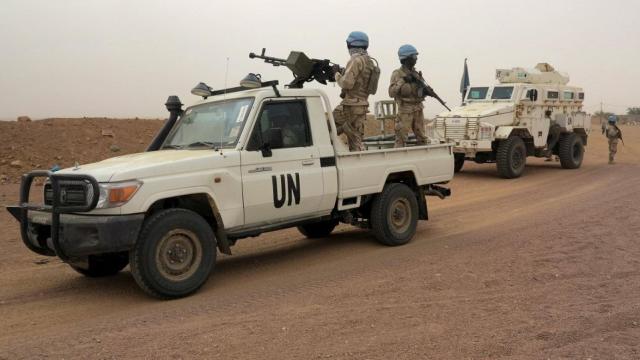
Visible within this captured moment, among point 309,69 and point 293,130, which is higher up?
point 309,69

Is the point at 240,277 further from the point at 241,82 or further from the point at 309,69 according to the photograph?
the point at 309,69

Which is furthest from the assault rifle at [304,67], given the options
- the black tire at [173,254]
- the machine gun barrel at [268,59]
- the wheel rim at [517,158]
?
the wheel rim at [517,158]

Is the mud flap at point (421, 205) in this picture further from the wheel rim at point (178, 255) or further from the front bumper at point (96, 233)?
the front bumper at point (96, 233)

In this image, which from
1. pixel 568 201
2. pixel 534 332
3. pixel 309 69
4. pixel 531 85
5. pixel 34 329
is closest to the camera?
pixel 534 332

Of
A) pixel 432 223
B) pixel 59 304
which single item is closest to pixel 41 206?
pixel 59 304

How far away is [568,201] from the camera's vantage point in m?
10.6

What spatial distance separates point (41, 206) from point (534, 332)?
13.8 ft

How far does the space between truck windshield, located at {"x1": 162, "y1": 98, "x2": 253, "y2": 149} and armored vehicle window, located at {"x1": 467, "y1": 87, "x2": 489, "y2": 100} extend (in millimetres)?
11051

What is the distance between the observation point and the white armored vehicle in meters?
14.5

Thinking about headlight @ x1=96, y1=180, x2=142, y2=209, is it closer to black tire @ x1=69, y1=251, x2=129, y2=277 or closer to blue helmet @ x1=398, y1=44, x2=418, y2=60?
black tire @ x1=69, y1=251, x2=129, y2=277

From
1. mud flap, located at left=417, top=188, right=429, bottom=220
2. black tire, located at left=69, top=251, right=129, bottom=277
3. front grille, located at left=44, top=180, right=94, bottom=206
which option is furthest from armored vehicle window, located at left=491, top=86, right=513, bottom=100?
front grille, located at left=44, top=180, right=94, bottom=206

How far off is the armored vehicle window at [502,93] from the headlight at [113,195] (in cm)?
1243

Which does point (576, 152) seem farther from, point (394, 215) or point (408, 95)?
point (394, 215)

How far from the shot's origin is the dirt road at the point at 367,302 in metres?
4.05
